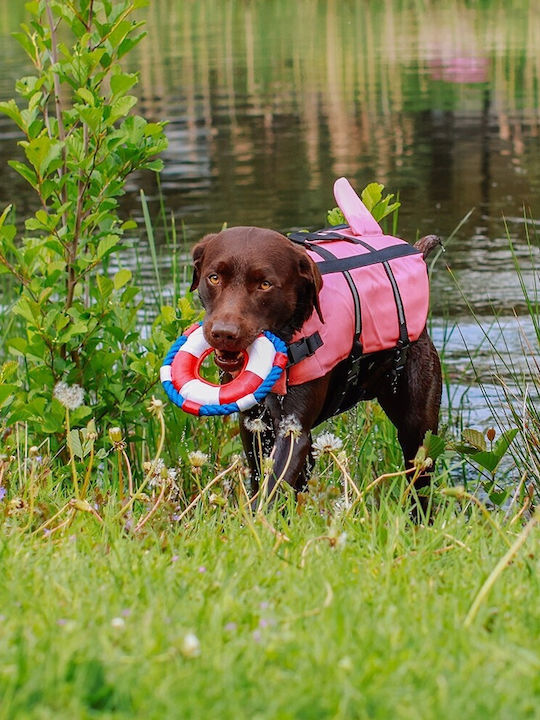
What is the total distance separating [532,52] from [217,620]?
993 inches

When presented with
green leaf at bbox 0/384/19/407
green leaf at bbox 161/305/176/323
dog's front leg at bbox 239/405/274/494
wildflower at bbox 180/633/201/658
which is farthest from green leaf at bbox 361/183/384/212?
wildflower at bbox 180/633/201/658

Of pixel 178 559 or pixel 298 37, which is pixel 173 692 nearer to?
pixel 178 559

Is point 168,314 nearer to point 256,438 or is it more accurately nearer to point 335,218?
point 256,438

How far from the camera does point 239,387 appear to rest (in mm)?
4047

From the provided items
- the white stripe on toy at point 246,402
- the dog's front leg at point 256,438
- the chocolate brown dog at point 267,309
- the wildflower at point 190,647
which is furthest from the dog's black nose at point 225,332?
the wildflower at point 190,647

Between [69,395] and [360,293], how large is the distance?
1326mm

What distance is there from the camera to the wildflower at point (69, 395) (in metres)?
4.59

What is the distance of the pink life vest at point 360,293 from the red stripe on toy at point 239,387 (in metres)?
0.22

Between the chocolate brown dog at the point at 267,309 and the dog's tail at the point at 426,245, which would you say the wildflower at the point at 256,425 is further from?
the dog's tail at the point at 426,245

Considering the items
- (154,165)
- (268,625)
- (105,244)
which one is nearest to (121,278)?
(105,244)

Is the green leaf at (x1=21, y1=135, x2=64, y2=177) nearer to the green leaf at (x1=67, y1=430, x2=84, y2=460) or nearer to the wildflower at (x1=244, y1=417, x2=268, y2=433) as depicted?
the green leaf at (x1=67, y1=430, x2=84, y2=460)

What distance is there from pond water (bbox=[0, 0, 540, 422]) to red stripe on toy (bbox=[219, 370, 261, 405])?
1.58m

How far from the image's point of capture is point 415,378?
494 centimetres

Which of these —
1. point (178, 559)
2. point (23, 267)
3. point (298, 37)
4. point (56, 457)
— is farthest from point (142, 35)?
point (298, 37)
